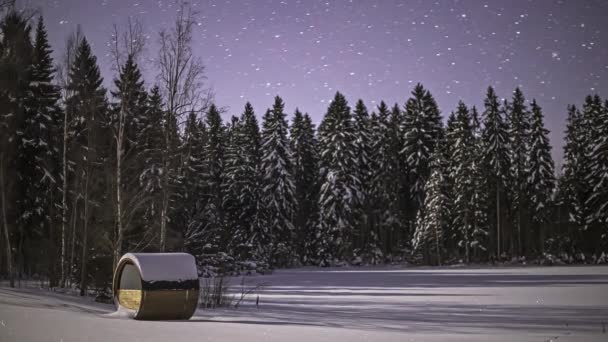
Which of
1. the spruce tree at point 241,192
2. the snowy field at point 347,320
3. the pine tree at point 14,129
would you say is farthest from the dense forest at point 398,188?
the snowy field at point 347,320

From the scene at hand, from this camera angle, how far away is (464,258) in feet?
184

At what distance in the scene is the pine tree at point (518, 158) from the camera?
191 ft

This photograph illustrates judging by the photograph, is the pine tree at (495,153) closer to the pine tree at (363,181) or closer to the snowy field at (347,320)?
the pine tree at (363,181)

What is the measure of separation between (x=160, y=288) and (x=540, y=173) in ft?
174

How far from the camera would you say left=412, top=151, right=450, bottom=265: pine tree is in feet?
176

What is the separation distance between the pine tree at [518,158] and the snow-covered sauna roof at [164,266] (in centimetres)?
5093

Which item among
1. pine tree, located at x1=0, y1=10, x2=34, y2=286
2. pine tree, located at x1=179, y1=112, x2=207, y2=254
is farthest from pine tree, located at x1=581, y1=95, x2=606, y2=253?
pine tree, located at x1=0, y1=10, x2=34, y2=286

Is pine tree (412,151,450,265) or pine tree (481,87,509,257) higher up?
pine tree (481,87,509,257)

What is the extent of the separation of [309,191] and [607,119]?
2989cm

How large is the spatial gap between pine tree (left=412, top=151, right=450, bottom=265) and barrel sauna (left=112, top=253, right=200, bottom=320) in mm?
43487

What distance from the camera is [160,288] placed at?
11352 mm

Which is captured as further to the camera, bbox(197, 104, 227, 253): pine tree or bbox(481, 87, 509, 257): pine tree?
bbox(481, 87, 509, 257): pine tree

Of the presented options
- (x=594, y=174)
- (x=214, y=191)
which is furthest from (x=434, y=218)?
(x=214, y=191)

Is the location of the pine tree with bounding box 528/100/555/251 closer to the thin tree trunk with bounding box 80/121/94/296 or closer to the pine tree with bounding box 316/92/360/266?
the pine tree with bounding box 316/92/360/266
